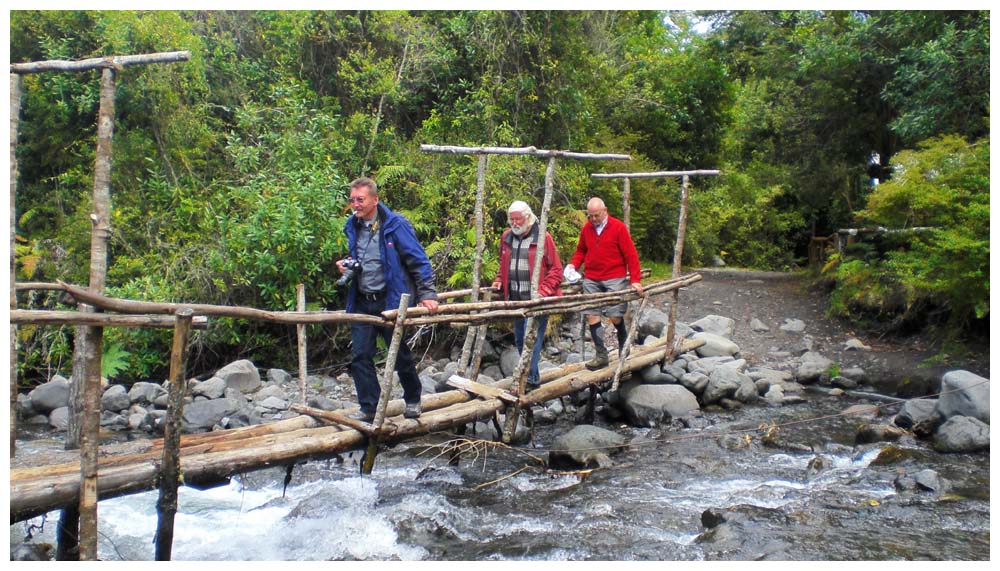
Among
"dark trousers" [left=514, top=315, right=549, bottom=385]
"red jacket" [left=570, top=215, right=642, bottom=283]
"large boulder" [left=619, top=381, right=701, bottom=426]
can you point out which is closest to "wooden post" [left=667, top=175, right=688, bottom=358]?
"large boulder" [left=619, top=381, right=701, bottom=426]

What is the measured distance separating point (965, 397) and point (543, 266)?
15.9 feet

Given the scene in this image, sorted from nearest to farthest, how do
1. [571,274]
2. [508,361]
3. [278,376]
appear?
[571,274] < [278,376] < [508,361]

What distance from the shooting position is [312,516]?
6266 millimetres

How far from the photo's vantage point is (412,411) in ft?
21.2

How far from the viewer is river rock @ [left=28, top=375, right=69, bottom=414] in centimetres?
970

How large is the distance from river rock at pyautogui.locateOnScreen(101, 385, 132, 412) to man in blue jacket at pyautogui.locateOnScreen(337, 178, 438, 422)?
507cm

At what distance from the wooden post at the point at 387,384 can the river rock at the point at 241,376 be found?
4960 millimetres

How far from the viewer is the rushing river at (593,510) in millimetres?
5699

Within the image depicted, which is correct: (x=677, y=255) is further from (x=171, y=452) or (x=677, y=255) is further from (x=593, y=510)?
(x=171, y=452)

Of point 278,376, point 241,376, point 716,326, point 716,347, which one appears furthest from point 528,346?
point 716,326

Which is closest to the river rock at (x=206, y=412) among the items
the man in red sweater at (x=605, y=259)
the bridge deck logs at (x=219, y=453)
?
the bridge deck logs at (x=219, y=453)

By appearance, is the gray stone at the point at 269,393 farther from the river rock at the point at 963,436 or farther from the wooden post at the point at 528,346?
the river rock at the point at 963,436
